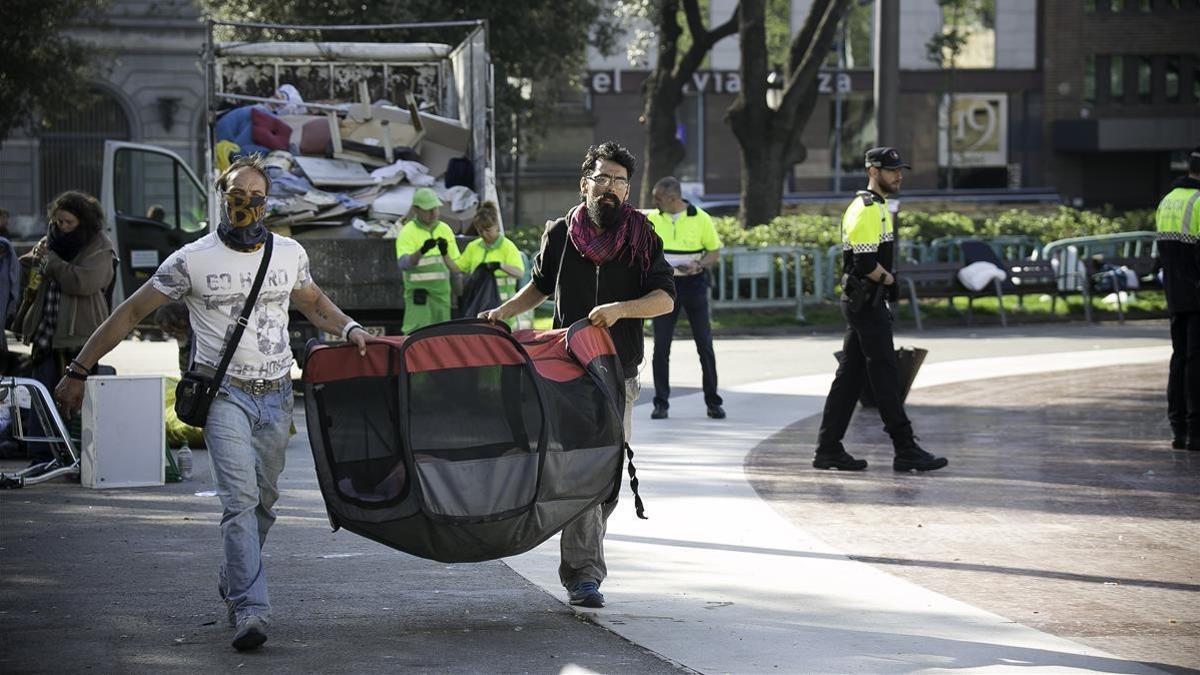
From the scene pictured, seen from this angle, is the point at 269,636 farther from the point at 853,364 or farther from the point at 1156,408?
the point at 1156,408

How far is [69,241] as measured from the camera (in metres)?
11.1

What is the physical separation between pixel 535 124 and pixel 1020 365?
651 inches

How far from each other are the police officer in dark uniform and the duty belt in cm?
488

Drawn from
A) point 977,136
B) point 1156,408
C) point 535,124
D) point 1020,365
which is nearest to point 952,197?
point 977,136

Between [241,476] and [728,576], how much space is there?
2389 mm

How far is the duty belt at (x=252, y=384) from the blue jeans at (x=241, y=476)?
0.02 m

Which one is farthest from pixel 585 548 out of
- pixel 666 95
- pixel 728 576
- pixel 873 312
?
pixel 666 95

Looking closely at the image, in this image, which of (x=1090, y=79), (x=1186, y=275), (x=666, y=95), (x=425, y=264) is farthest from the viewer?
(x=1090, y=79)

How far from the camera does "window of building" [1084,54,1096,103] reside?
2271 inches

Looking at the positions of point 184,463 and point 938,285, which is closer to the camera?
point 184,463

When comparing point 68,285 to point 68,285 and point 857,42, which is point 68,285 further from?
point 857,42

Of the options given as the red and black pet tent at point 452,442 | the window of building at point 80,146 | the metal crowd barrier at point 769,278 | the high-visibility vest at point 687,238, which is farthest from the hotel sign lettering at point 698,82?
the red and black pet tent at point 452,442

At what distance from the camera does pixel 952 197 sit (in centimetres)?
4909

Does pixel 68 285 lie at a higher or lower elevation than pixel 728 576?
higher
